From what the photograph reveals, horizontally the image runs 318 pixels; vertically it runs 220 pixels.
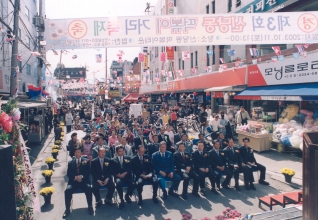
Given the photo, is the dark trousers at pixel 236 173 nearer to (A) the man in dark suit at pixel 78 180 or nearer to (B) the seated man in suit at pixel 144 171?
(B) the seated man in suit at pixel 144 171

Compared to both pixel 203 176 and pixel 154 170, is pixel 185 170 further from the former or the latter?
pixel 154 170

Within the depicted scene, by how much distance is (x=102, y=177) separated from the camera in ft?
24.5

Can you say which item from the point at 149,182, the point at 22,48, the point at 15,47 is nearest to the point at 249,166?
the point at 149,182

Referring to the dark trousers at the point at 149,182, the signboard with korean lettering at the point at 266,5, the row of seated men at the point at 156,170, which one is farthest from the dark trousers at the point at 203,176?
the signboard with korean lettering at the point at 266,5

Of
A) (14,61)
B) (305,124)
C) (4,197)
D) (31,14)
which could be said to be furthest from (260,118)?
(31,14)

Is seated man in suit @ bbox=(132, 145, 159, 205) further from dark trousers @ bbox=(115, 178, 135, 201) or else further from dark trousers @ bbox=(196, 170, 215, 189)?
dark trousers @ bbox=(196, 170, 215, 189)

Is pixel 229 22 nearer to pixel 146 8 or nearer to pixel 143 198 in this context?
pixel 143 198

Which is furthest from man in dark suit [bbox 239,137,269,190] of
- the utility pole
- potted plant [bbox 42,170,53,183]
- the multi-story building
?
the multi-story building

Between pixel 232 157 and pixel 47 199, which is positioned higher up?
pixel 232 157

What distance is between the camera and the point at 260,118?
52.6 ft

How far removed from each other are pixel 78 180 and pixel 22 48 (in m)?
21.0

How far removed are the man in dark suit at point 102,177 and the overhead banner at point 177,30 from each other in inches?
126

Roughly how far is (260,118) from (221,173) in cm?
884

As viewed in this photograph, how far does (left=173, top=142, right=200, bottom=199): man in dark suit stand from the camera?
25.7 ft
